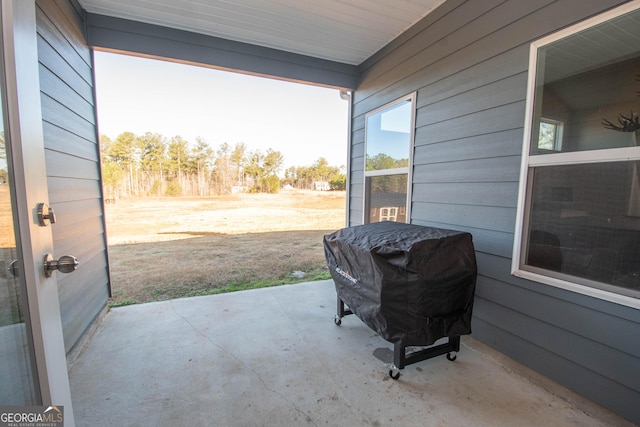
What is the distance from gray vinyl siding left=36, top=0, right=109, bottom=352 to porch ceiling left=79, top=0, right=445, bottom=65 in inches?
22.3

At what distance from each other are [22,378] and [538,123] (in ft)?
8.45

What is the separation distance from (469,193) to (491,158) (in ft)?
0.96

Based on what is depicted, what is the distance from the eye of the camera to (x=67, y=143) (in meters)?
2.01

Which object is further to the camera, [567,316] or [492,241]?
[492,241]

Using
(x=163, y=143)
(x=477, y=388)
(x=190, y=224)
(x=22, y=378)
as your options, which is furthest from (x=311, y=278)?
(x=163, y=143)

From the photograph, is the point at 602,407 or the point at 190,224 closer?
the point at 602,407

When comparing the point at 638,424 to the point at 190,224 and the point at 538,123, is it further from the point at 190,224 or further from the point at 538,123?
the point at 190,224

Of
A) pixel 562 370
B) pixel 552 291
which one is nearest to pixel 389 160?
pixel 552 291

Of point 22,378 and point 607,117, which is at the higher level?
point 607,117

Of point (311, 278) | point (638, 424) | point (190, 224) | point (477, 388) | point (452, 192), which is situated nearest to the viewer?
point (638, 424)

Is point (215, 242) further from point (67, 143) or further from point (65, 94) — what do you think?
point (65, 94)

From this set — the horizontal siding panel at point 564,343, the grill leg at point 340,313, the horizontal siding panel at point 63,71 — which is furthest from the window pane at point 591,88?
the horizontal siding panel at point 63,71

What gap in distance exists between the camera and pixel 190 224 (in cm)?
762

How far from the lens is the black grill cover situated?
1554 millimetres
